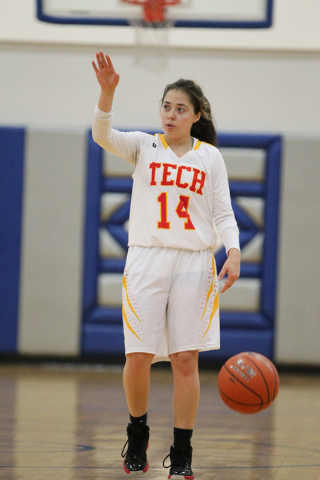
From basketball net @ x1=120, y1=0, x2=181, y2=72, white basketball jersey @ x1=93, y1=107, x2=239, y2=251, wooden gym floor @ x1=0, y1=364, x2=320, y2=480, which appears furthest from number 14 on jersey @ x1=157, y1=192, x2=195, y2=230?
basketball net @ x1=120, y1=0, x2=181, y2=72

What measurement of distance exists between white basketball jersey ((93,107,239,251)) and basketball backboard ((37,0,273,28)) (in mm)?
3088

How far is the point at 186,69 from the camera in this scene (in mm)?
6148

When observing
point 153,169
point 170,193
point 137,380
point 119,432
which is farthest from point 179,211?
point 119,432

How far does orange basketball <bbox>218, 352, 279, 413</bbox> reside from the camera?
2.86 meters

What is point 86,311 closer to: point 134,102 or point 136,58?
point 134,102

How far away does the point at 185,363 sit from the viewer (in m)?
2.55

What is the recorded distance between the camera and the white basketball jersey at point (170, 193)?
2588mm

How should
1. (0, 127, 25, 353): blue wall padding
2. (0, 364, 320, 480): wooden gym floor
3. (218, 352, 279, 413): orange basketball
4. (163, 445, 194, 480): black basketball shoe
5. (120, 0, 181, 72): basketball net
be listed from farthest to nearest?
1. (0, 127, 25, 353): blue wall padding
2. (120, 0, 181, 72): basketball net
3. (218, 352, 279, 413): orange basketball
4. (0, 364, 320, 480): wooden gym floor
5. (163, 445, 194, 480): black basketball shoe

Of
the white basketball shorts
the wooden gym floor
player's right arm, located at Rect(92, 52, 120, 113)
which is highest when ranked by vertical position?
player's right arm, located at Rect(92, 52, 120, 113)

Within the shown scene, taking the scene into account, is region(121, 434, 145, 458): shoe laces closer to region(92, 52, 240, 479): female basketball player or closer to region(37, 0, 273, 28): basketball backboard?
region(92, 52, 240, 479): female basketball player

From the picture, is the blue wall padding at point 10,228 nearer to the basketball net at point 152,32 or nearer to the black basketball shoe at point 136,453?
the basketball net at point 152,32

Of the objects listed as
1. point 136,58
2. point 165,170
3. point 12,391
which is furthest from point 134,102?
point 165,170

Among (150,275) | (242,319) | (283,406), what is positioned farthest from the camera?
(242,319)

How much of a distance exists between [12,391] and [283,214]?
289cm
